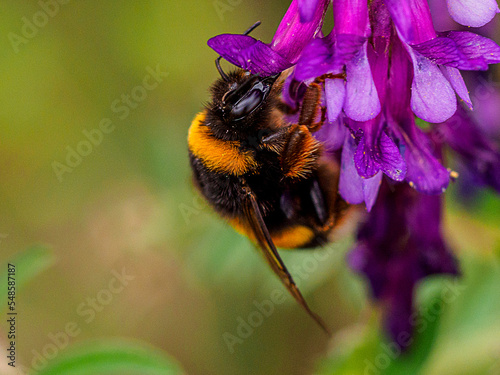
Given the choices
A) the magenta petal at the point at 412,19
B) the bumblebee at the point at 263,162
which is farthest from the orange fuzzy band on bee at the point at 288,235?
the magenta petal at the point at 412,19

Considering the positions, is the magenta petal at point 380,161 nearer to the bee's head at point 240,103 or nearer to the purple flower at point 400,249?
the bee's head at point 240,103

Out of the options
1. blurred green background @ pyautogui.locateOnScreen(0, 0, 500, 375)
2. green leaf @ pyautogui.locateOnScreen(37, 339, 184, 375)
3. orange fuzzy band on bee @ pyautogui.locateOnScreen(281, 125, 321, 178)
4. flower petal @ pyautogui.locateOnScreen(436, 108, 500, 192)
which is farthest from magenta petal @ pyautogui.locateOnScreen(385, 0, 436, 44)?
blurred green background @ pyautogui.locateOnScreen(0, 0, 500, 375)

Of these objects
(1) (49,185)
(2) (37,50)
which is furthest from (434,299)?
(2) (37,50)

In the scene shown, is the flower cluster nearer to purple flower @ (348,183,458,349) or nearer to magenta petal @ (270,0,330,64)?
magenta petal @ (270,0,330,64)

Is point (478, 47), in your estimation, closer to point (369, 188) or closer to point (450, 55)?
point (450, 55)

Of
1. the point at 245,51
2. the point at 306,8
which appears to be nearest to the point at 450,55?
the point at 306,8
